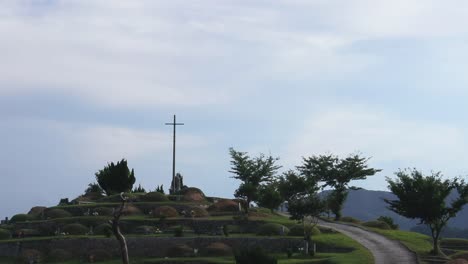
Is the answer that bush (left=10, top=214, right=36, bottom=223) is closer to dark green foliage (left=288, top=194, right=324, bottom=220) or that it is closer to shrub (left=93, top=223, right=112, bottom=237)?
shrub (left=93, top=223, right=112, bottom=237)

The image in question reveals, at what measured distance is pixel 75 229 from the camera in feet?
211

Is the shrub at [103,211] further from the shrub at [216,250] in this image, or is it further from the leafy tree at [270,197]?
the shrub at [216,250]

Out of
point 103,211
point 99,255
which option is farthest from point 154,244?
point 103,211

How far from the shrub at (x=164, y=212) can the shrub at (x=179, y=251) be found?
13.3 metres

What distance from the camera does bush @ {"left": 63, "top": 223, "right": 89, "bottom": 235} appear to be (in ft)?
211

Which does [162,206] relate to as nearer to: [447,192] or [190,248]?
[190,248]

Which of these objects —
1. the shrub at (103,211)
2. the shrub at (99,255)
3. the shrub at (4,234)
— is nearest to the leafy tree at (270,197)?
the shrub at (103,211)

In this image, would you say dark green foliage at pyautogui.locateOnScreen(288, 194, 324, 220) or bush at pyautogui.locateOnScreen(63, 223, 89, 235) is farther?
bush at pyautogui.locateOnScreen(63, 223, 89, 235)

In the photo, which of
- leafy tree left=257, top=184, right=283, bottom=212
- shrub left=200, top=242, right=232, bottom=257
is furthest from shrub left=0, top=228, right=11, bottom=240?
leafy tree left=257, top=184, right=283, bottom=212

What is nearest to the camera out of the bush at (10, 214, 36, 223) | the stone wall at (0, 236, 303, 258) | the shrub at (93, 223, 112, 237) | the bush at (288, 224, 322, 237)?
the stone wall at (0, 236, 303, 258)

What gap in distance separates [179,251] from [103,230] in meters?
11.6

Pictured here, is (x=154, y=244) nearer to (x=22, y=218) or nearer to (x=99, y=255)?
(x=99, y=255)

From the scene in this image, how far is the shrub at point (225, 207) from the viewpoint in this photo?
239ft

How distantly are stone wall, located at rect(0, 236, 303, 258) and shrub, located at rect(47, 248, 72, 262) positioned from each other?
496 millimetres
